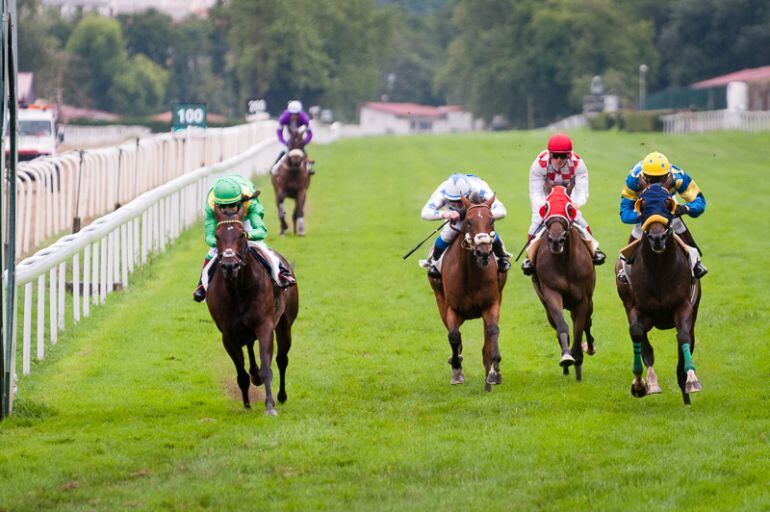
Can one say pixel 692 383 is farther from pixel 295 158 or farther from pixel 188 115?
pixel 188 115

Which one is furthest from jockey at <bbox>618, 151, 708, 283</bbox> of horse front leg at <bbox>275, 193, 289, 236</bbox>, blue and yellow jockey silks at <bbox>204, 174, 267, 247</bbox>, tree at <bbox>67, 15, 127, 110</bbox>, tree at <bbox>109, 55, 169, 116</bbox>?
tree at <bbox>109, 55, 169, 116</bbox>

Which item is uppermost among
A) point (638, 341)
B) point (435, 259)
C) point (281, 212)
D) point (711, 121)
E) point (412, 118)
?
point (412, 118)

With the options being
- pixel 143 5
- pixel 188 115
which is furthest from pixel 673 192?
pixel 143 5

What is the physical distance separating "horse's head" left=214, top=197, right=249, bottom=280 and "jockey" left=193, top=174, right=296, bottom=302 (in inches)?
1.4

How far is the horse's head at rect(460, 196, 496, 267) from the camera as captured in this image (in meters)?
10.3

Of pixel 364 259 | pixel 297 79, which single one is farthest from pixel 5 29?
pixel 297 79

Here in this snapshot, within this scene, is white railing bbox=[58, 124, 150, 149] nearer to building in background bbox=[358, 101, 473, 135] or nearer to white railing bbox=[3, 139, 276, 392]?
white railing bbox=[3, 139, 276, 392]

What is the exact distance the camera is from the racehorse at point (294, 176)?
2145cm

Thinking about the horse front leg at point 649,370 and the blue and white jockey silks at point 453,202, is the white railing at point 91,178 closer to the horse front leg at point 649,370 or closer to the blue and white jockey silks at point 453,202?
the blue and white jockey silks at point 453,202

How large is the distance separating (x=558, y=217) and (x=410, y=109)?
13280cm

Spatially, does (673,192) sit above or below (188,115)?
below

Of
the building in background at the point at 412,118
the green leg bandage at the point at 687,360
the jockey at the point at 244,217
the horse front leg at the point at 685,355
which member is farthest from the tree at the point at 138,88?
the green leg bandage at the point at 687,360

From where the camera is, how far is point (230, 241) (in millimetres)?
9664

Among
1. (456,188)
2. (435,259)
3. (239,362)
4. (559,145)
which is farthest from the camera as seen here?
(559,145)
